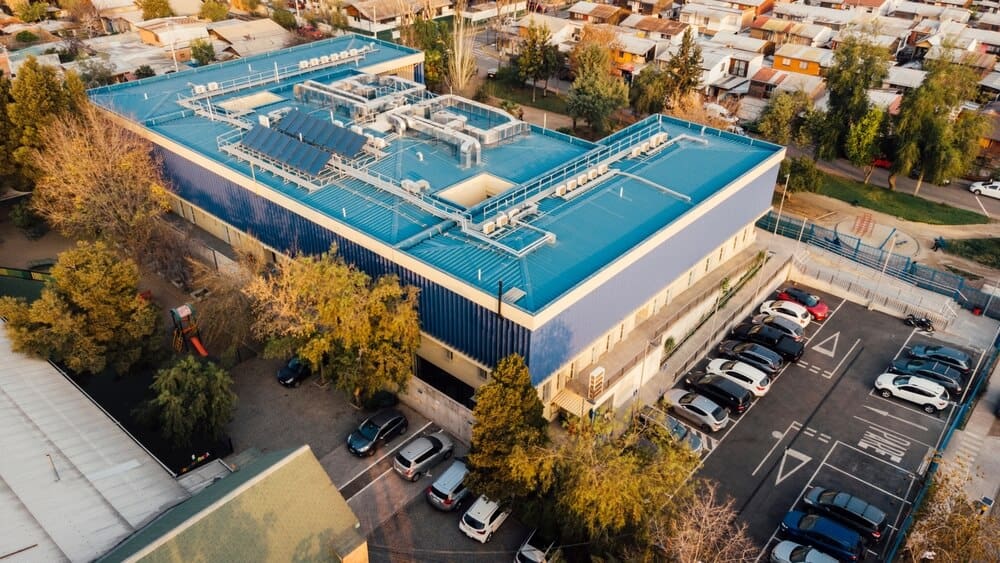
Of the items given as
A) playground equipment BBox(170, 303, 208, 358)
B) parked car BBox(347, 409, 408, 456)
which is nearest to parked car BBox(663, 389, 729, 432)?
parked car BBox(347, 409, 408, 456)

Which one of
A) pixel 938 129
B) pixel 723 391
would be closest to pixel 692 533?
pixel 723 391

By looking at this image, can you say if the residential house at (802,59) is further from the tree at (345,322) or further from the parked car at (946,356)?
the tree at (345,322)

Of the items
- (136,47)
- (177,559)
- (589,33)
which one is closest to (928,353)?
(177,559)

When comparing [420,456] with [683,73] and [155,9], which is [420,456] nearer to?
[683,73]

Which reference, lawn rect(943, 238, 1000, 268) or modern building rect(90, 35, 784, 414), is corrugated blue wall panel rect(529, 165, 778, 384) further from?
lawn rect(943, 238, 1000, 268)

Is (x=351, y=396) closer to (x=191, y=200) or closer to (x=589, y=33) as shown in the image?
(x=191, y=200)

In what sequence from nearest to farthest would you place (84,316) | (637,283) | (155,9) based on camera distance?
1. (84,316)
2. (637,283)
3. (155,9)
